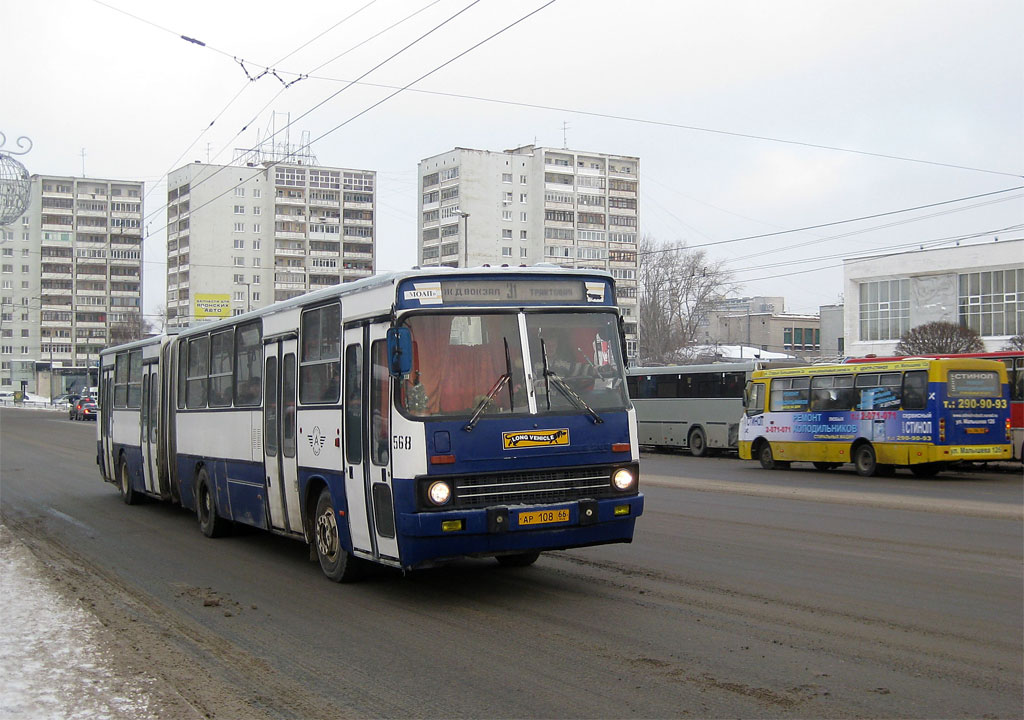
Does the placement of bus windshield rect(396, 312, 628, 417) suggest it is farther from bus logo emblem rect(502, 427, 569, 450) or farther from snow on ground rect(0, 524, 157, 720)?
snow on ground rect(0, 524, 157, 720)

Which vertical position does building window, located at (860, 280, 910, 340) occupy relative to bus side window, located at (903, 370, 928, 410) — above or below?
above

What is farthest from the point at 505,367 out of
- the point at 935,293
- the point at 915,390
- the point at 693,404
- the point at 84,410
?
the point at 84,410

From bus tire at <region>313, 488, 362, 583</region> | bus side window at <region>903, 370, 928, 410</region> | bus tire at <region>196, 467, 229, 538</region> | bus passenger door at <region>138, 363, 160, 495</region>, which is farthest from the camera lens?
bus side window at <region>903, 370, 928, 410</region>

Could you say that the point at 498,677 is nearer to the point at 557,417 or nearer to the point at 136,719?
the point at 136,719

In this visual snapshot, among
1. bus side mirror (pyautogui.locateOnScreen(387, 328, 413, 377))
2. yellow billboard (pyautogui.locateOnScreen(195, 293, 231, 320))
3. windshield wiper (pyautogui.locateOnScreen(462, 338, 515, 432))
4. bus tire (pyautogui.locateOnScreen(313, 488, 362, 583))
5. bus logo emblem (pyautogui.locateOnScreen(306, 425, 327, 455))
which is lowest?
bus tire (pyautogui.locateOnScreen(313, 488, 362, 583))

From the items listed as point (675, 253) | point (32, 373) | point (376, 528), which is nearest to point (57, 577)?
point (376, 528)

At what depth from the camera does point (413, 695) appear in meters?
6.52

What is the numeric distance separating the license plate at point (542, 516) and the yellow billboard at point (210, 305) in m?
81.6

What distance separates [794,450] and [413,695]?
81.7ft

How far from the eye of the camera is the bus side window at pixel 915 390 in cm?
2598

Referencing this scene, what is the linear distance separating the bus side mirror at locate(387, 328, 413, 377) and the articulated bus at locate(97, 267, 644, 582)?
1cm

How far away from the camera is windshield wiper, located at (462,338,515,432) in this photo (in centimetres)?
905

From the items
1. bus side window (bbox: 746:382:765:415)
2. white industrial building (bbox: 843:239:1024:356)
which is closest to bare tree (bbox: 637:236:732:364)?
white industrial building (bbox: 843:239:1024:356)

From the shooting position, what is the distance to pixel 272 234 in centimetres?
12381
